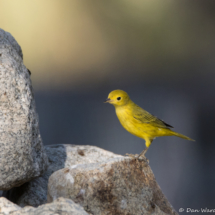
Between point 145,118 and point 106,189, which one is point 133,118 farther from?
point 106,189

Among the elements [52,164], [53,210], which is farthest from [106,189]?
[52,164]

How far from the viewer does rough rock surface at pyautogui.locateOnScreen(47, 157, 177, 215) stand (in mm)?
1763

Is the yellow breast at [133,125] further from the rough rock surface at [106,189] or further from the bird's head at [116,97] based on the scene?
the rough rock surface at [106,189]

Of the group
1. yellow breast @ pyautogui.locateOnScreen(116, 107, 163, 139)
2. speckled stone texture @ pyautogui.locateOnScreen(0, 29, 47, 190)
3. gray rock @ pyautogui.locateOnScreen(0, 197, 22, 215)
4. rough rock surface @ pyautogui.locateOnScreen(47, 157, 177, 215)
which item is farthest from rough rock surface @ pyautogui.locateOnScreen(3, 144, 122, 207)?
gray rock @ pyautogui.locateOnScreen(0, 197, 22, 215)

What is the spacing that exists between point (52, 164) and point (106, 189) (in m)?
0.92

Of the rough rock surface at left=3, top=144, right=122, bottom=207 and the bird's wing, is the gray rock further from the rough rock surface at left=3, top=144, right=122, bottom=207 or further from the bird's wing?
the bird's wing

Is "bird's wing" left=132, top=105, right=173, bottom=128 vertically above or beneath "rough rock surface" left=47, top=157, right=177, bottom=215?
above

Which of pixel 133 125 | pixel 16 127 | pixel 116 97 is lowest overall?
pixel 133 125

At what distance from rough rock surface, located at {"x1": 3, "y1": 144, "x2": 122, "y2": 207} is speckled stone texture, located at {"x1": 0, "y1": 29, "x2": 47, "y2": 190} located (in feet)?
0.97

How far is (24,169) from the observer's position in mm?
1837

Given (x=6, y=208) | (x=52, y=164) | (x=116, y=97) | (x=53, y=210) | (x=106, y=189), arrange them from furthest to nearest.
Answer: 1. (x=52, y=164)
2. (x=116, y=97)
3. (x=106, y=189)
4. (x=6, y=208)
5. (x=53, y=210)

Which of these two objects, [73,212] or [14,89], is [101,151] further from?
[73,212]

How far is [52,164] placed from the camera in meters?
2.58

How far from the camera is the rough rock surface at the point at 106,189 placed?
1.76 meters
